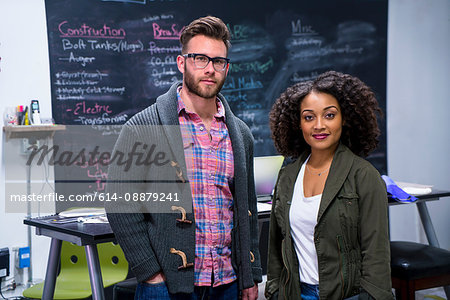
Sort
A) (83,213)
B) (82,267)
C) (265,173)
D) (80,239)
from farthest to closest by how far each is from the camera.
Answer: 1. (265,173)
2. (82,267)
3. (83,213)
4. (80,239)

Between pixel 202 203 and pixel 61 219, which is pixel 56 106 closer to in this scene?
pixel 61 219

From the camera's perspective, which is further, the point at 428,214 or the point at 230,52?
the point at 230,52

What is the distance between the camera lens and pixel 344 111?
1.87 m

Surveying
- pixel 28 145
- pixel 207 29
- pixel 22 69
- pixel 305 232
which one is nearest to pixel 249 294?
pixel 305 232

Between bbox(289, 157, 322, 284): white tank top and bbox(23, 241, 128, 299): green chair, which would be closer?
bbox(289, 157, 322, 284): white tank top

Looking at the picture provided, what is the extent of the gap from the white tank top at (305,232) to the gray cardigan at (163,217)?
204mm

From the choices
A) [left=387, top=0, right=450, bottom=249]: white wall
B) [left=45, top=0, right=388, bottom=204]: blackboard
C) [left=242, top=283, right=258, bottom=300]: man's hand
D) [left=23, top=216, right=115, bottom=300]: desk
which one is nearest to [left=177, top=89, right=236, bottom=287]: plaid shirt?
[left=242, top=283, right=258, bottom=300]: man's hand

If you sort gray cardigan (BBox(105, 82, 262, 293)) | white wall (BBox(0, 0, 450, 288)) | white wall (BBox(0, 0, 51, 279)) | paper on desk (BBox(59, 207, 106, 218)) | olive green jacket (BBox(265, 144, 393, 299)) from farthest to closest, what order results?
white wall (BBox(0, 0, 450, 288)), white wall (BBox(0, 0, 51, 279)), paper on desk (BBox(59, 207, 106, 218)), gray cardigan (BBox(105, 82, 262, 293)), olive green jacket (BBox(265, 144, 393, 299))

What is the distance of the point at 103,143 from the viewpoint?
14.2ft

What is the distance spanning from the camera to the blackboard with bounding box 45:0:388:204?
4168 millimetres

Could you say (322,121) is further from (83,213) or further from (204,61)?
(83,213)

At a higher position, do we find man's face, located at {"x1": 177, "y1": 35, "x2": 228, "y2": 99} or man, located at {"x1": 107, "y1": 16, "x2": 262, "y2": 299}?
man's face, located at {"x1": 177, "y1": 35, "x2": 228, "y2": 99}

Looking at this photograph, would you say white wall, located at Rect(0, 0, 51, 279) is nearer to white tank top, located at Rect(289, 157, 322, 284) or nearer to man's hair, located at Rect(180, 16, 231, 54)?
man's hair, located at Rect(180, 16, 231, 54)

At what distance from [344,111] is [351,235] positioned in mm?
429
